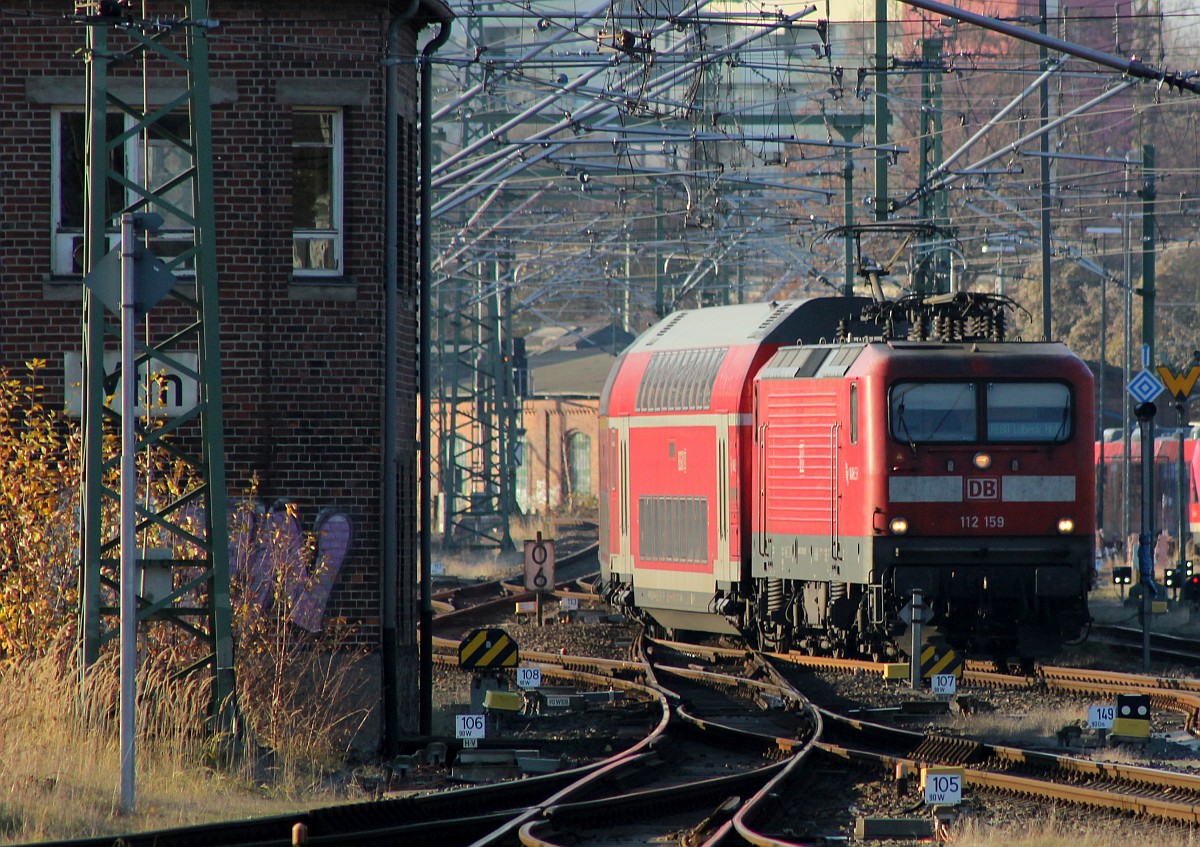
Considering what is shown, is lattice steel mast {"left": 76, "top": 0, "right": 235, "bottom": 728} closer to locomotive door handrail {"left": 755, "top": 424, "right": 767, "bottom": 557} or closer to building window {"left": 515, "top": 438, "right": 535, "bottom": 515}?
locomotive door handrail {"left": 755, "top": 424, "right": 767, "bottom": 557}

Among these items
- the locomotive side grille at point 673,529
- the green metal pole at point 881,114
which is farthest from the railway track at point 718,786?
the green metal pole at point 881,114

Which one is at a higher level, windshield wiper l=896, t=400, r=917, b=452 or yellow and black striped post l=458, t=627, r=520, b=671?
windshield wiper l=896, t=400, r=917, b=452

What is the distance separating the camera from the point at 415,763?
13500mm

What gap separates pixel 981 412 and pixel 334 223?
657 centimetres

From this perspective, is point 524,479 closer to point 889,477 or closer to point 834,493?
point 834,493

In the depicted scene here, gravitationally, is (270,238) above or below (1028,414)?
above

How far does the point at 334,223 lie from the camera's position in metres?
15.8

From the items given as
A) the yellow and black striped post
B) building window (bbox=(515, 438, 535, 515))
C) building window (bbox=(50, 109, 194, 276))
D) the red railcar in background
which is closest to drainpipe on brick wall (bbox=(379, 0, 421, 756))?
the yellow and black striped post

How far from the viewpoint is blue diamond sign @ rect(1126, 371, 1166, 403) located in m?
22.0

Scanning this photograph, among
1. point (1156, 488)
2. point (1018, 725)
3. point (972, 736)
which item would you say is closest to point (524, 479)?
point (1156, 488)

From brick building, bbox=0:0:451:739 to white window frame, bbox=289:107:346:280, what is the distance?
0.02 meters

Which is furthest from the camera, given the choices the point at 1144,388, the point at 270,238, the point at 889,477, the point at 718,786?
the point at 1144,388

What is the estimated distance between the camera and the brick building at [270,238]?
15.5 m

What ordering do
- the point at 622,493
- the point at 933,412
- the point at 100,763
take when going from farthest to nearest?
the point at 622,493
the point at 933,412
the point at 100,763
